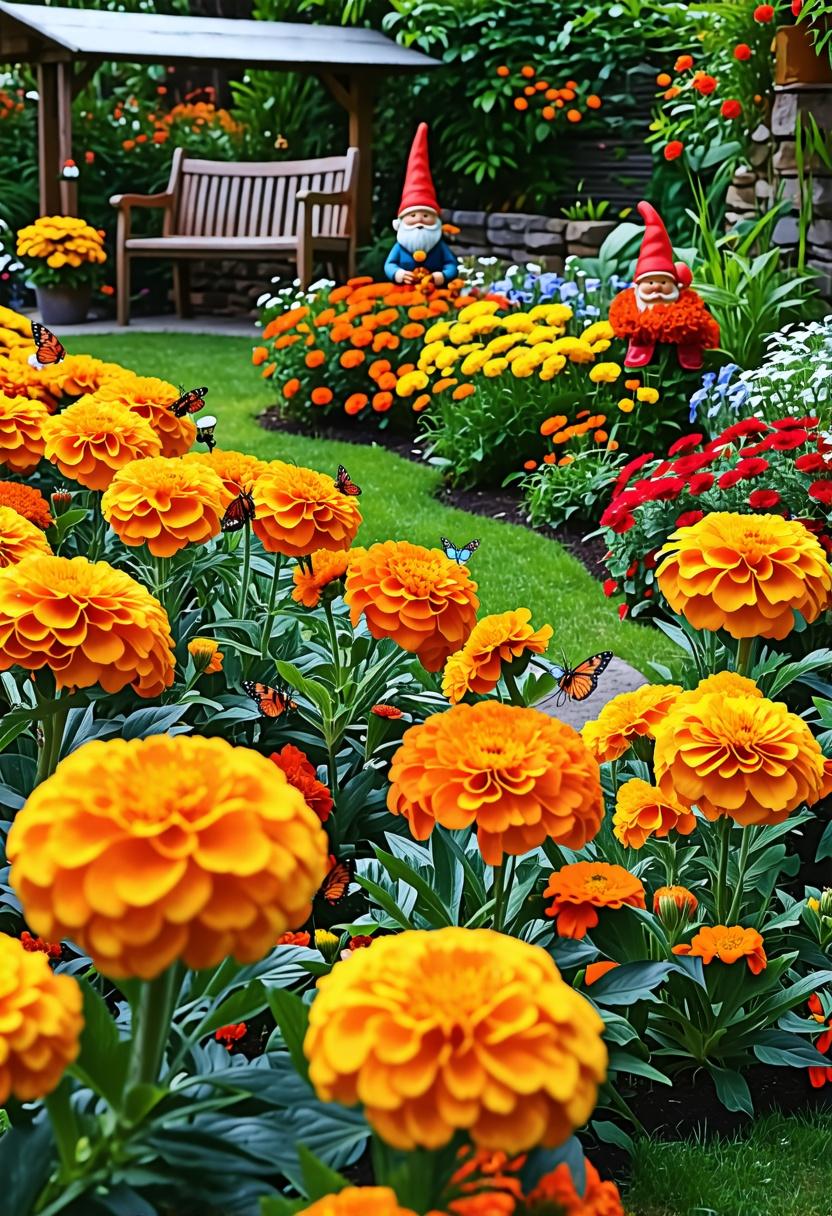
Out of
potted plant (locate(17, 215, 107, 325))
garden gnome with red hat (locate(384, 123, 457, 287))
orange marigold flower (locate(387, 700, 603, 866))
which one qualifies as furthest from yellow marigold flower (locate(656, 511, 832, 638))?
potted plant (locate(17, 215, 107, 325))

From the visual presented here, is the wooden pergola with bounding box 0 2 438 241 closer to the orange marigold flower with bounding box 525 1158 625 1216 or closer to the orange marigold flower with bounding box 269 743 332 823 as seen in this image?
the orange marigold flower with bounding box 269 743 332 823

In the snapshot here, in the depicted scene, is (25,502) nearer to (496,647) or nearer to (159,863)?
(496,647)

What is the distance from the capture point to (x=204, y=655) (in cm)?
229

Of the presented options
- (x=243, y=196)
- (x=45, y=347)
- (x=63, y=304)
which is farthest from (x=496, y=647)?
(x=243, y=196)

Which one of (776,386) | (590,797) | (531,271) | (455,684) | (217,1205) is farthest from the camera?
(531,271)

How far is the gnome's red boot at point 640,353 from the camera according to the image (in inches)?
212

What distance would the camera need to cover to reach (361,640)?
91.1 inches

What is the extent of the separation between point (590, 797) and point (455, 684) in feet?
2.39

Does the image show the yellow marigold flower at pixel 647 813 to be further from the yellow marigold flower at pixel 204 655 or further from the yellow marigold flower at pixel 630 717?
the yellow marigold flower at pixel 204 655

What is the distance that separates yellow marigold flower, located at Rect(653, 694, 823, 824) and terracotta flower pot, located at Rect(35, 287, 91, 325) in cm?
880

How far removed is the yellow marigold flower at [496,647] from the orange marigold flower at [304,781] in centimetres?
26

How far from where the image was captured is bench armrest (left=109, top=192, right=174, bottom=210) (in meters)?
9.88

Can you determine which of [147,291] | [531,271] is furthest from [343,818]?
[147,291]

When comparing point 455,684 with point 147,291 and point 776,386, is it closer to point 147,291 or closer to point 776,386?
point 776,386
